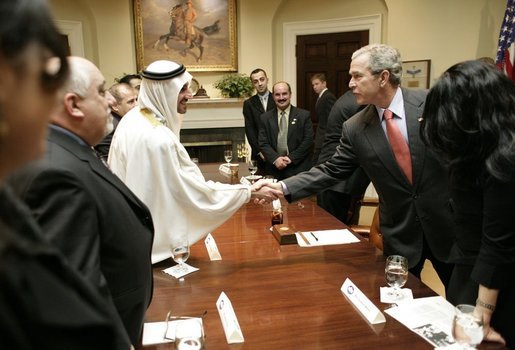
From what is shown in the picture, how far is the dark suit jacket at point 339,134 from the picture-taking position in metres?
3.82

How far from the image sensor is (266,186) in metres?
2.53

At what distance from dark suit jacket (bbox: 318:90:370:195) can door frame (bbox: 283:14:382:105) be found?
3413mm

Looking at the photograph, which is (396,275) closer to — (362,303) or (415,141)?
(362,303)

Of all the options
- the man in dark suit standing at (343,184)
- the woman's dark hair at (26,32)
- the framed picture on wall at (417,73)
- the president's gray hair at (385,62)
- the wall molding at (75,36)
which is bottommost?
the man in dark suit standing at (343,184)

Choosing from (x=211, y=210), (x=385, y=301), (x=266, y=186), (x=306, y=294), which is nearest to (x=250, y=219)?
(x=266, y=186)

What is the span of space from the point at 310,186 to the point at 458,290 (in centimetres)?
109

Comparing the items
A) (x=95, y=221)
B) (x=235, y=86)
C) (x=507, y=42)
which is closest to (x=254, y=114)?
(x=235, y=86)

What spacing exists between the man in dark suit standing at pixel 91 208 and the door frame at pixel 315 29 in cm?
632

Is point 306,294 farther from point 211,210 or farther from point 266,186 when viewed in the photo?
point 266,186

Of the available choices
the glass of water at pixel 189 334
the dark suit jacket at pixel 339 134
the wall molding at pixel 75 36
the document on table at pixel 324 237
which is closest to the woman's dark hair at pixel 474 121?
the document on table at pixel 324 237

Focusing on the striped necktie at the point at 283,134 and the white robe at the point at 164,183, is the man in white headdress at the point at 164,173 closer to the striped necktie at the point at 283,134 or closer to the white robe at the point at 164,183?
the white robe at the point at 164,183

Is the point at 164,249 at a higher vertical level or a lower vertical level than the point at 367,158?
lower

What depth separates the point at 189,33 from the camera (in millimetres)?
7371

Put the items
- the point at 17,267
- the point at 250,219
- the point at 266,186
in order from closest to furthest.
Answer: the point at 17,267 < the point at 266,186 < the point at 250,219
